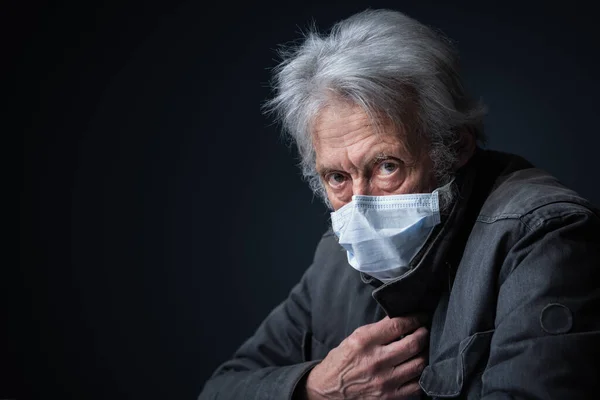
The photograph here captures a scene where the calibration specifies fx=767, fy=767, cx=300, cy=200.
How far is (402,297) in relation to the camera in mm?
2010

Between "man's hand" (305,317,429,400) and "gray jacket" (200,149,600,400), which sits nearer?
"gray jacket" (200,149,600,400)

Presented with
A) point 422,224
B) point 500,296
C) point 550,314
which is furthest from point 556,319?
point 422,224

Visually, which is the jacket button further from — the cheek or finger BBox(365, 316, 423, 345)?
the cheek

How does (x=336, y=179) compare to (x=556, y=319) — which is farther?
(x=336, y=179)

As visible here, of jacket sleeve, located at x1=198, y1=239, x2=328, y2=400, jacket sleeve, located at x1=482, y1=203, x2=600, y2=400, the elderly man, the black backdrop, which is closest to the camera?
jacket sleeve, located at x1=482, y1=203, x2=600, y2=400

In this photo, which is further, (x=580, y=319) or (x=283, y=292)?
(x=283, y=292)

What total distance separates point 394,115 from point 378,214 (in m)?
0.26

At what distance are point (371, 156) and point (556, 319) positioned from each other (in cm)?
65

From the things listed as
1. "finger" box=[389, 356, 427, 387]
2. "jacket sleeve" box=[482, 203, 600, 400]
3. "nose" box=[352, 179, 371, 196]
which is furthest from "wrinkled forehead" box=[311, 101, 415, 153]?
"finger" box=[389, 356, 427, 387]

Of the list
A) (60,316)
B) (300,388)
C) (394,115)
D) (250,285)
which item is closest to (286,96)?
(394,115)

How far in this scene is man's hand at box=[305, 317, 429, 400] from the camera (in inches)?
79.7

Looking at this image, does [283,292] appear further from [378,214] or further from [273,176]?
[378,214]

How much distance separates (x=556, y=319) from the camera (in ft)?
5.24

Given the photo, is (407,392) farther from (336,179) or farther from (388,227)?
(336,179)
